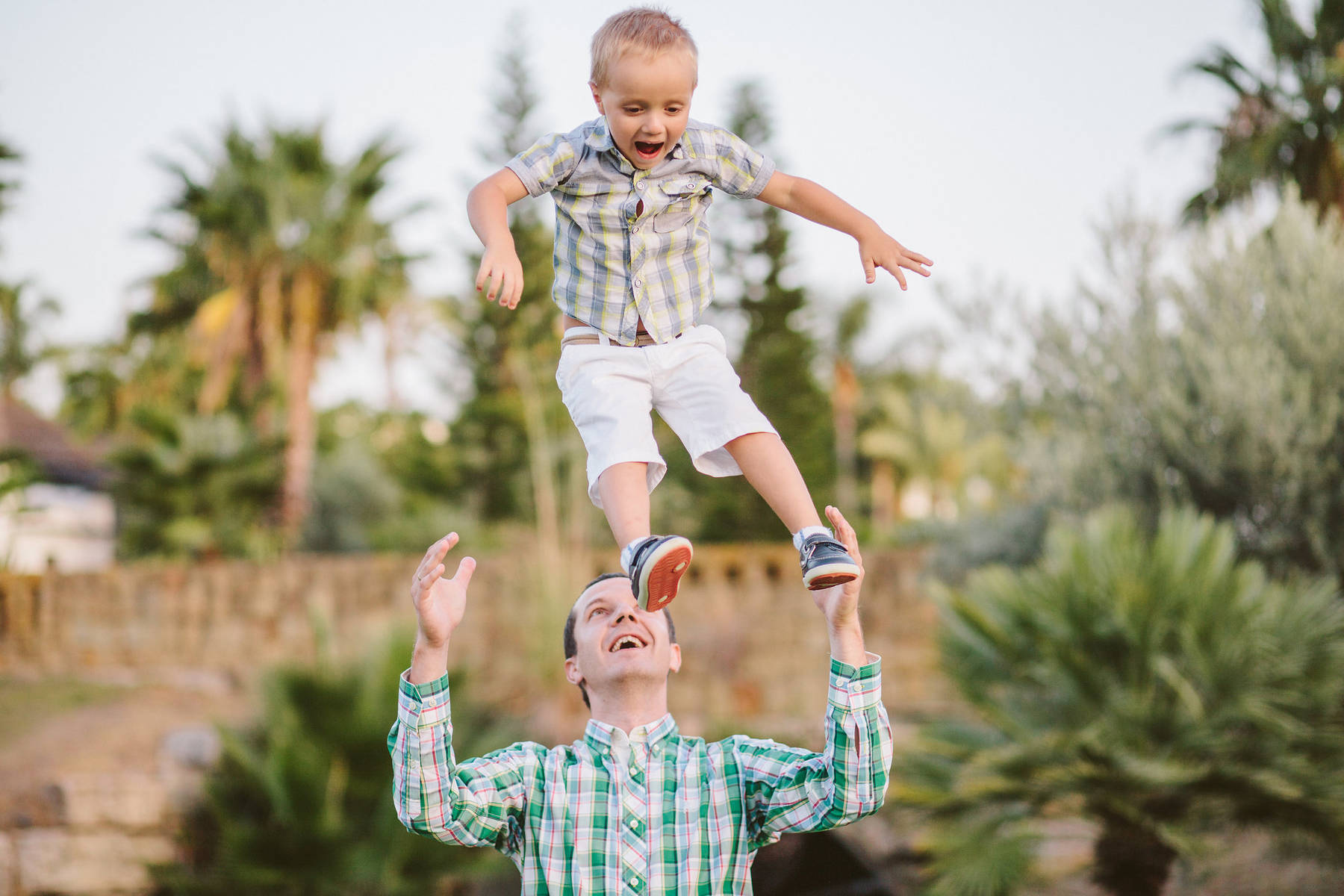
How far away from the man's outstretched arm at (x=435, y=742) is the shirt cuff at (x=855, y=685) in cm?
84

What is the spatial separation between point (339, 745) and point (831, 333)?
86.1 feet

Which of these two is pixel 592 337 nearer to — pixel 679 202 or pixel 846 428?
pixel 679 202

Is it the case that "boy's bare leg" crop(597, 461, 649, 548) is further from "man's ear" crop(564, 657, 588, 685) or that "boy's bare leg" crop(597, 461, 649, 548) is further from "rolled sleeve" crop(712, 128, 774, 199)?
"man's ear" crop(564, 657, 588, 685)

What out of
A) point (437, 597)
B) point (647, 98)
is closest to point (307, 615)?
point (437, 597)

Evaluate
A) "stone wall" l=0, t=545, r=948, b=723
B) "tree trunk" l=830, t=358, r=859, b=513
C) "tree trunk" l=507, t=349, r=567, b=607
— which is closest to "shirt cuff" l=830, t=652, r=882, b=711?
"tree trunk" l=507, t=349, r=567, b=607

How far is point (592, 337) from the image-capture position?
90.8 inches

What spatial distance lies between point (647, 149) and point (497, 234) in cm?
32

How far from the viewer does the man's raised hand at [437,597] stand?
2.29 m

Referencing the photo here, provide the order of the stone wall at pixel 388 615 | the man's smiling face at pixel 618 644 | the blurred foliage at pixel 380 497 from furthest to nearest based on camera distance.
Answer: the blurred foliage at pixel 380 497
the stone wall at pixel 388 615
the man's smiling face at pixel 618 644

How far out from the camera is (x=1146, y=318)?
10102 mm

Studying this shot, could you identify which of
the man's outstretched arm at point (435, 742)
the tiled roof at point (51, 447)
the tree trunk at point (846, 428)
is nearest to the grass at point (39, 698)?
the man's outstretched arm at point (435, 742)

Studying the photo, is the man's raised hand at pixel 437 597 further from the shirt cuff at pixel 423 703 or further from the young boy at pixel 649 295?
the young boy at pixel 649 295

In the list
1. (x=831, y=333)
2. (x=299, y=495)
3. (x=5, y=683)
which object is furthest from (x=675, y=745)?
(x=831, y=333)

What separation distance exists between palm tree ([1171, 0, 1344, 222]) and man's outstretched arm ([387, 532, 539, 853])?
14.2 m
